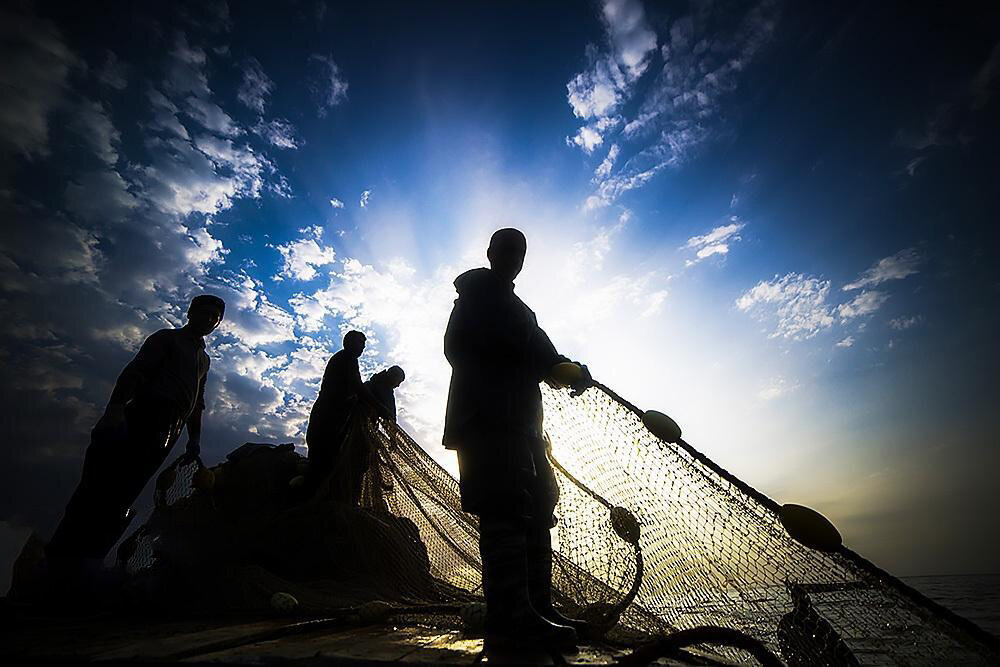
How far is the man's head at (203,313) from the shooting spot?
4.97 m

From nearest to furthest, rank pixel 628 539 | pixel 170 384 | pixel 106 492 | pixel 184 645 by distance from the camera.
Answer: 1. pixel 184 645
2. pixel 628 539
3. pixel 106 492
4. pixel 170 384

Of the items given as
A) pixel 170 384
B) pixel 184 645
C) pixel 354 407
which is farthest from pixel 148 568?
pixel 184 645

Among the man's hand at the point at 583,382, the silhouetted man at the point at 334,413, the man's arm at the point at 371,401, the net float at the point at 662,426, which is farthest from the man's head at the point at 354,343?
the net float at the point at 662,426

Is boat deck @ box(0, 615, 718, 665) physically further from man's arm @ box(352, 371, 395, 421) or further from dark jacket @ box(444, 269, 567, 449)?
man's arm @ box(352, 371, 395, 421)

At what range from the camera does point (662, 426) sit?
9.00 ft

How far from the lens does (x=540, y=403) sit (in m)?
3.14

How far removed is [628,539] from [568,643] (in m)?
1.33

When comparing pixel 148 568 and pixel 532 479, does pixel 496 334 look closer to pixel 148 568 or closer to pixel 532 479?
pixel 532 479

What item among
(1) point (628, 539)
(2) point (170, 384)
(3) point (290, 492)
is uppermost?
(2) point (170, 384)

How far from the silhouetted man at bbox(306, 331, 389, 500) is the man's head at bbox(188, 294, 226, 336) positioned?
1.60 m

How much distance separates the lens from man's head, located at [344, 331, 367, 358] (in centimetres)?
629

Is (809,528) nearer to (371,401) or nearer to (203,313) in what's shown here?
(371,401)

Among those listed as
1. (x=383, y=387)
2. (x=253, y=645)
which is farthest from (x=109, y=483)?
Result: (x=383, y=387)

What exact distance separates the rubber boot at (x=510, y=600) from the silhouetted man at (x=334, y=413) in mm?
3344
